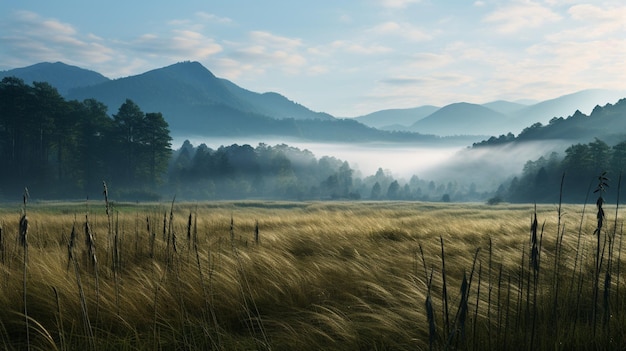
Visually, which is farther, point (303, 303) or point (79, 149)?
point (79, 149)

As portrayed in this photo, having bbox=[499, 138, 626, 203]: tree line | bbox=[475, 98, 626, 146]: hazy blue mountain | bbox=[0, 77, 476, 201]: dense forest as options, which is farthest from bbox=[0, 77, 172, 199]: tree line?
bbox=[475, 98, 626, 146]: hazy blue mountain

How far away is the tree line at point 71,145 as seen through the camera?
2306 inches

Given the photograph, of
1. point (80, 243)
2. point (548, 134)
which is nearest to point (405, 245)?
point (80, 243)

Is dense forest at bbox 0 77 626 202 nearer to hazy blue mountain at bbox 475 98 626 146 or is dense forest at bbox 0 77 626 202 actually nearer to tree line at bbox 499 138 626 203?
tree line at bbox 499 138 626 203

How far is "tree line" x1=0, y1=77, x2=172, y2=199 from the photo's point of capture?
5856cm

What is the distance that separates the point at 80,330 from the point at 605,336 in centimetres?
352

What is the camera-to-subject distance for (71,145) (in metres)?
62.9

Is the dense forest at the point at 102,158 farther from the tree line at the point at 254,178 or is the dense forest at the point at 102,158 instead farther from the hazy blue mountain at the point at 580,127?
the hazy blue mountain at the point at 580,127

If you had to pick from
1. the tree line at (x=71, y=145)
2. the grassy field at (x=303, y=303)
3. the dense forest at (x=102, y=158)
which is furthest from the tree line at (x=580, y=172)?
the grassy field at (x=303, y=303)

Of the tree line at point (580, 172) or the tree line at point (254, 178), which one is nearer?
the tree line at point (580, 172)

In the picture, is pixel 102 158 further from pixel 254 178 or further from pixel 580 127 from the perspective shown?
pixel 580 127

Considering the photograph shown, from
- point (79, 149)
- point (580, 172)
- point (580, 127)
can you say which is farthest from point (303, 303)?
point (580, 127)

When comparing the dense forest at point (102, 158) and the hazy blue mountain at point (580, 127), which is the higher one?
the hazy blue mountain at point (580, 127)

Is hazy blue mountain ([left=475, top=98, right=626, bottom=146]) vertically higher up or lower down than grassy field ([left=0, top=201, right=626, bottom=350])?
higher up
